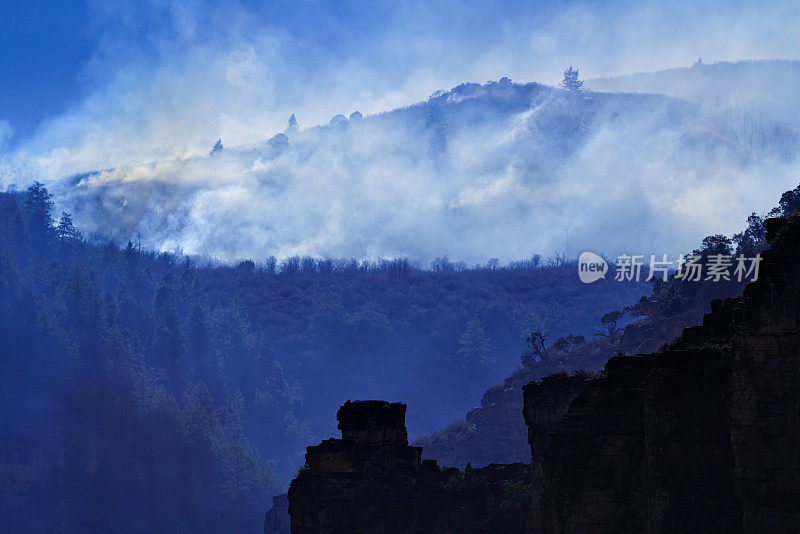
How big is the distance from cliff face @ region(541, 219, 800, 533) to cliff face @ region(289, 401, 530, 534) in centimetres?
2202

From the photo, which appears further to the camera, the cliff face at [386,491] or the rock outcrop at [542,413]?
the cliff face at [386,491]

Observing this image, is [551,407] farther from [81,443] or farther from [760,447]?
[81,443]

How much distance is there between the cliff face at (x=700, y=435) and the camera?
82.6 ft

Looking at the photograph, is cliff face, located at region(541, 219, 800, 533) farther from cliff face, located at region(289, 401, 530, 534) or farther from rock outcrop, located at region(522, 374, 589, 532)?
cliff face, located at region(289, 401, 530, 534)

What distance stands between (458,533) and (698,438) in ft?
85.1

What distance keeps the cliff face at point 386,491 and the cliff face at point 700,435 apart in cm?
2202

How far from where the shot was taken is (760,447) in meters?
25.2

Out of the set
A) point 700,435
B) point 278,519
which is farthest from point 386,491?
point 278,519

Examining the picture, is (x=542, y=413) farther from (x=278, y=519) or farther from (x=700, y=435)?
(x=278, y=519)

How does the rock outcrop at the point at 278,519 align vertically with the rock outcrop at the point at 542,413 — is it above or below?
below

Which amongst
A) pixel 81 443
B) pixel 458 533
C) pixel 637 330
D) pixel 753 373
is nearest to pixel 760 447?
pixel 753 373

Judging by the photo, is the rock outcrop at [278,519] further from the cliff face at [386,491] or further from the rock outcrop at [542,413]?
the rock outcrop at [542,413]

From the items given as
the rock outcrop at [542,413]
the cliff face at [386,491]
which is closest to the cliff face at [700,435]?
the rock outcrop at [542,413]

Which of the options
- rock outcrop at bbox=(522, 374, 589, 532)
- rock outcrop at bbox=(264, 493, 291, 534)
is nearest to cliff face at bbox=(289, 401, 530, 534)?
rock outcrop at bbox=(522, 374, 589, 532)
